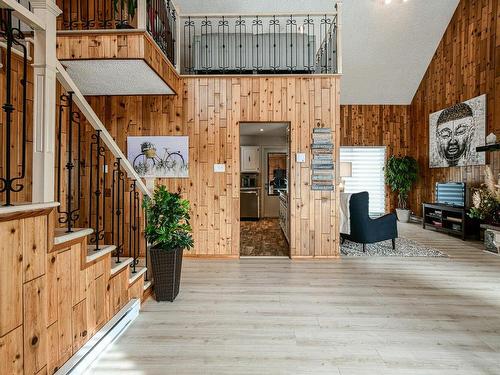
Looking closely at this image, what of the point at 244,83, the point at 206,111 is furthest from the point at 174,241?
the point at 244,83

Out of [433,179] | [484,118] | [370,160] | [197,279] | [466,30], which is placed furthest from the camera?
[370,160]

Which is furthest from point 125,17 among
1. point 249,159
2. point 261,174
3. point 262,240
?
point 261,174

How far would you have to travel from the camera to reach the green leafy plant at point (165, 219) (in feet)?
9.41

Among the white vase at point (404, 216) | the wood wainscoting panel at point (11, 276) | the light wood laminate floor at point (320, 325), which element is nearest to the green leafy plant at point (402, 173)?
the white vase at point (404, 216)

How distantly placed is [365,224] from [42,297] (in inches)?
173

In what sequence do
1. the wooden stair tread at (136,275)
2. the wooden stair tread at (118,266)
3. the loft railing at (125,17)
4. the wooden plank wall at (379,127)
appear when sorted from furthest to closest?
the wooden plank wall at (379,127), the loft railing at (125,17), the wooden stair tread at (136,275), the wooden stair tread at (118,266)

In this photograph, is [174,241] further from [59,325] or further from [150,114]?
[150,114]

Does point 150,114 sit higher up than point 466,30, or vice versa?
point 466,30

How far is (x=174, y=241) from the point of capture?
296cm

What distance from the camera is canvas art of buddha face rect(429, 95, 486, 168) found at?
580 centimetres

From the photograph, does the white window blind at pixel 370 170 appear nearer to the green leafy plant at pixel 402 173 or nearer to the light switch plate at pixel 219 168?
the green leafy plant at pixel 402 173

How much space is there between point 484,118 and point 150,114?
6.29 m

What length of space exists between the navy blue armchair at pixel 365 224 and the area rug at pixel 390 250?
0.16 meters

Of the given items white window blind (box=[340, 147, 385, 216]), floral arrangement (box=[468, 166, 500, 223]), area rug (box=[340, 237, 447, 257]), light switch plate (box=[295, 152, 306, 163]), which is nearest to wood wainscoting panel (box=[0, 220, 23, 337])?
light switch plate (box=[295, 152, 306, 163])
